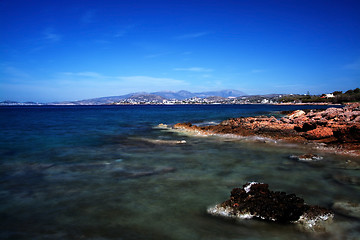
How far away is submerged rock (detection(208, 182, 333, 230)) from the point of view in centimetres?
531

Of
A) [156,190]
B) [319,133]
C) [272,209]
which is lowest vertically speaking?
[156,190]

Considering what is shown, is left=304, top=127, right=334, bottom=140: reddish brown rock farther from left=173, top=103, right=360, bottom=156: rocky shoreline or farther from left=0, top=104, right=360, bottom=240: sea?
left=0, top=104, right=360, bottom=240: sea

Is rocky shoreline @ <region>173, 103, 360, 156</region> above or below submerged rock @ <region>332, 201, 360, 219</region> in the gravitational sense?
above

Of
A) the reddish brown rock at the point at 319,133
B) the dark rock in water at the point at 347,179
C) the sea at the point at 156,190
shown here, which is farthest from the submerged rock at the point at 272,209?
the reddish brown rock at the point at 319,133

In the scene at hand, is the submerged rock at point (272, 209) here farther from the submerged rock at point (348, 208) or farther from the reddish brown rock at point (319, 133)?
the reddish brown rock at point (319, 133)

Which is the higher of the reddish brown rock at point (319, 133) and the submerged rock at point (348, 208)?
the reddish brown rock at point (319, 133)

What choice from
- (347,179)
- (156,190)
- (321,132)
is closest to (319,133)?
(321,132)

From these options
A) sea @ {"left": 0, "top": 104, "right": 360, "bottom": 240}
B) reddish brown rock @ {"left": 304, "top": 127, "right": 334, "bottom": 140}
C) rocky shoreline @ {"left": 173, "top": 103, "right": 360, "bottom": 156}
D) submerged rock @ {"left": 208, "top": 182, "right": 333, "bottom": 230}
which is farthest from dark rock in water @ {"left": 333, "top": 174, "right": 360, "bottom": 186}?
reddish brown rock @ {"left": 304, "top": 127, "right": 334, "bottom": 140}

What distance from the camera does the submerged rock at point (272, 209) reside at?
531cm

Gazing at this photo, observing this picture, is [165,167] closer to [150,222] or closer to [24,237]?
[150,222]

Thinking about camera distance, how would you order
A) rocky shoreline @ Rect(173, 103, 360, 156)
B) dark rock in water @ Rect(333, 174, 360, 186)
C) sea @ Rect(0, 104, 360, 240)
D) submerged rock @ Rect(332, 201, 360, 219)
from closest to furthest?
sea @ Rect(0, 104, 360, 240), submerged rock @ Rect(332, 201, 360, 219), dark rock in water @ Rect(333, 174, 360, 186), rocky shoreline @ Rect(173, 103, 360, 156)

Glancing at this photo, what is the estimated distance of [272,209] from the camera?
5.41 metres

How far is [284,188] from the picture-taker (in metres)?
7.65

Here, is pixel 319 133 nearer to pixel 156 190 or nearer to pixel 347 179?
pixel 347 179
